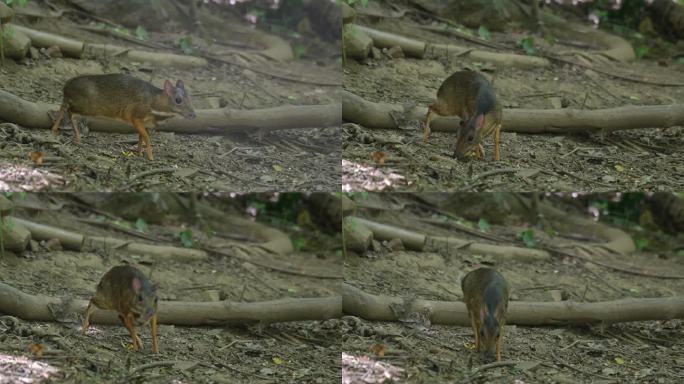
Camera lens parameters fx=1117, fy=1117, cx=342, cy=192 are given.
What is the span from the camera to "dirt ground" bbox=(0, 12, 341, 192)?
18.0ft

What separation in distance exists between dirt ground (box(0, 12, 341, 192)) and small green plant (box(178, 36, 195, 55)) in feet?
0.30

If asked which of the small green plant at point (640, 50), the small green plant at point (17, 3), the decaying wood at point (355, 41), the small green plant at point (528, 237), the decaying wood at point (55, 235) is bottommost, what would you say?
the decaying wood at point (55, 235)

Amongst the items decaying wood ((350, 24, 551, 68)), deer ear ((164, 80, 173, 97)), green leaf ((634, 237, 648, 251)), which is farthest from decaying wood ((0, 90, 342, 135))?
green leaf ((634, 237, 648, 251))

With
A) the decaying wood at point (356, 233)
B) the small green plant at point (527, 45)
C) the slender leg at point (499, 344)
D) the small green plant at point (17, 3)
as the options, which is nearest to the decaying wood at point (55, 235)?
the small green plant at point (17, 3)

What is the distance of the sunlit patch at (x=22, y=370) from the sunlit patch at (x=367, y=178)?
178 centimetres

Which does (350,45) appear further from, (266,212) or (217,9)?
(266,212)

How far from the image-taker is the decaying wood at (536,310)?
19.4ft

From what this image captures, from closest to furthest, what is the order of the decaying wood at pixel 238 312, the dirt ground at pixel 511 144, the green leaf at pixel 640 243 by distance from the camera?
the dirt ground at pixel 511 144 → the decaying wood at pixel 238 312 → the green leaf at pixel 640 243

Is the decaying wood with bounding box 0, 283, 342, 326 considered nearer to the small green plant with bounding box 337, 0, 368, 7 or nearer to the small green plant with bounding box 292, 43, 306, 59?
the small green plant with bounding box 292, 43, 306, 59

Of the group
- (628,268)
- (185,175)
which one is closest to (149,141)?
(185,175)

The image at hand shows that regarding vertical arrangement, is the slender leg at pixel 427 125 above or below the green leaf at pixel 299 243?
above

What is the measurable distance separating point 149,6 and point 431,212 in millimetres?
1847

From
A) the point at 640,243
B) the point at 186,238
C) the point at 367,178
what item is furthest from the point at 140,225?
the point at 640,243

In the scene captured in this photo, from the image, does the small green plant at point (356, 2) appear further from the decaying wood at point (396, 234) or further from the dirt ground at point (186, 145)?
the decaying wood at point (396, 234)
